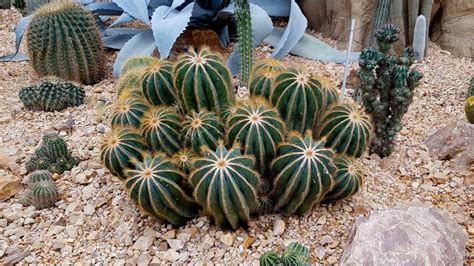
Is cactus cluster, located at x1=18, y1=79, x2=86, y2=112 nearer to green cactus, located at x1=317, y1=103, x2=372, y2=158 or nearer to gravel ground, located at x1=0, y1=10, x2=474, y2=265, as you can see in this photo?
gravel ground, located at x1=0, y1=10, x2=474, y2=265

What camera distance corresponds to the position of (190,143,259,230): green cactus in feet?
6.66

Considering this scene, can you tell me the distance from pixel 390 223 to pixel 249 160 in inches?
23.8

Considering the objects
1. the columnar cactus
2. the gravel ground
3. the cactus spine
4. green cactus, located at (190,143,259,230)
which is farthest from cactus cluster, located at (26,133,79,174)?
the cactus spine

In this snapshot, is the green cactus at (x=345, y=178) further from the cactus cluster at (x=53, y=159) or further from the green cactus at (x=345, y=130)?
the cactus cluster at (x=53, y=159)

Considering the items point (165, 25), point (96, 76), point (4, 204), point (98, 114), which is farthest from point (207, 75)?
point (96, 76)

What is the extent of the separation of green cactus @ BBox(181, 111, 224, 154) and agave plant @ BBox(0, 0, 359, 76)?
1.97 meters

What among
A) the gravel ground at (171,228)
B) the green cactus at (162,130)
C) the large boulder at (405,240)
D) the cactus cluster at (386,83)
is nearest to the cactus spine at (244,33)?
the gravel ground at (171,228)

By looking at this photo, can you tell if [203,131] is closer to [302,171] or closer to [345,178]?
[302,171]

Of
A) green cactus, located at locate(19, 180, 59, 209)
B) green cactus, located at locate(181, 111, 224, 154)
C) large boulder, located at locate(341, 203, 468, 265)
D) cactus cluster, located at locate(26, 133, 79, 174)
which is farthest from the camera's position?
cactus cluster, located at locate(26, 133, 79, 174)

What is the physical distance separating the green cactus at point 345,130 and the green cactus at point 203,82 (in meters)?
0.46

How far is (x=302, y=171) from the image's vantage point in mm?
2162

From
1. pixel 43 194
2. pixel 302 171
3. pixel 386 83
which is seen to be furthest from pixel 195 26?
pixel 302 171

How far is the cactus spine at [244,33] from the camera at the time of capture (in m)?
3.88

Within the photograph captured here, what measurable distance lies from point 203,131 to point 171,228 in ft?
1.58
